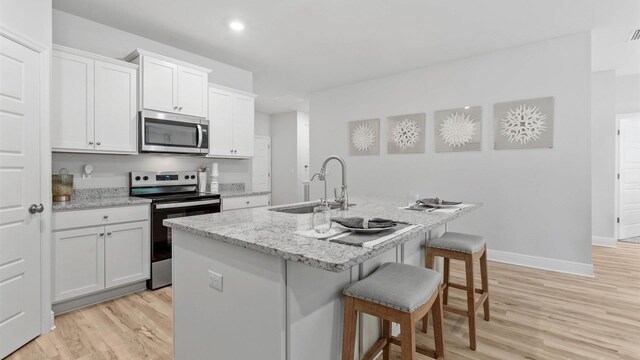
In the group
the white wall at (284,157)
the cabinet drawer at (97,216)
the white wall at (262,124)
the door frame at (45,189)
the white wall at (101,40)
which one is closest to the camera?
the door frame at (45,189)

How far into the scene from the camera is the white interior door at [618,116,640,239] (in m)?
4.80

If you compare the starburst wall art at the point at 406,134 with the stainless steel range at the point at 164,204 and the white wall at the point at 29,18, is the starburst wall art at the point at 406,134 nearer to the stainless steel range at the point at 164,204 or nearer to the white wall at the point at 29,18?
the stainless steel range at the point at 164,204

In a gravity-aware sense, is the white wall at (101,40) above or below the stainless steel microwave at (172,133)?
above

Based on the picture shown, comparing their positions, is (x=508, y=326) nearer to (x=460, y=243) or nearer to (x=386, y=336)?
(x=460, y=243)

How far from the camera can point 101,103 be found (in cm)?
294

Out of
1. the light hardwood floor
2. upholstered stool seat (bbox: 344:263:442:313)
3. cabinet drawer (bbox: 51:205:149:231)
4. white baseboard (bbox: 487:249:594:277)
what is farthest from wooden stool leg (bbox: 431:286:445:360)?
white baseboard (bbox: 487:249:594:277)

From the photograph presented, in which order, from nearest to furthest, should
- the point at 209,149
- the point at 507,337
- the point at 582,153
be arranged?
the point at 507,337 < the point at 582,153 < the point at 209,149

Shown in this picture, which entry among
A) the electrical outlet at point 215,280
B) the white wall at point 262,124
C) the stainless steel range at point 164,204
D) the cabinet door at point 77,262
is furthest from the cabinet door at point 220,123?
the white wall at point 262,124

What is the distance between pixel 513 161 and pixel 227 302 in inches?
149

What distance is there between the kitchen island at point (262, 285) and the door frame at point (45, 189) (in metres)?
1.26

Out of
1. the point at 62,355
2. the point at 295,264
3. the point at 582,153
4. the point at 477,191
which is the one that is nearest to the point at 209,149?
the point at 62,355

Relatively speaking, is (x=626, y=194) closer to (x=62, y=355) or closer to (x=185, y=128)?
(x=185, y=128)

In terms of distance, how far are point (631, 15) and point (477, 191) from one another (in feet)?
7.52

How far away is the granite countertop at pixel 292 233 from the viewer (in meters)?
1.06
